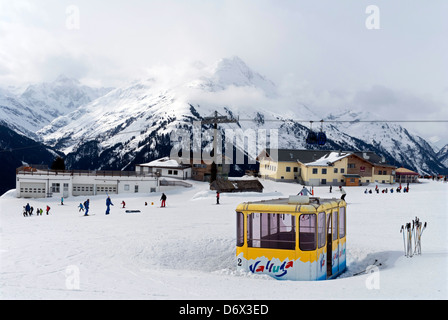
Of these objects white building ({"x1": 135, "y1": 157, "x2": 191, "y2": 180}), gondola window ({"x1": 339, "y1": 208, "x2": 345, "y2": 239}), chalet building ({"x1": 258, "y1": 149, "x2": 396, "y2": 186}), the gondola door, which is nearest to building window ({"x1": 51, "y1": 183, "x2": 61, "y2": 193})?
white building ({"x1": 135, "y1": 157, "x2": 191, "y2": 180})

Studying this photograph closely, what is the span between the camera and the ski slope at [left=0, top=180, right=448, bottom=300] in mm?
12055

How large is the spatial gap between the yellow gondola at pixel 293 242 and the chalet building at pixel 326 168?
2314 inches

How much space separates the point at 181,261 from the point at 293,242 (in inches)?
232

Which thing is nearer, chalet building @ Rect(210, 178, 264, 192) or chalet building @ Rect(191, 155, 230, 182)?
chalet building @ Rect(210, 178, 264, 192)

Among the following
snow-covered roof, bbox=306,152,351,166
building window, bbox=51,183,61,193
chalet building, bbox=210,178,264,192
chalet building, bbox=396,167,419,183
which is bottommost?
building window, bbox=51,183,61,193

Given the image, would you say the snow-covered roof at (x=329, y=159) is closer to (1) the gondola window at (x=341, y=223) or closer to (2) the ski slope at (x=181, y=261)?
(2) the ski slope at (x=181, y=261)

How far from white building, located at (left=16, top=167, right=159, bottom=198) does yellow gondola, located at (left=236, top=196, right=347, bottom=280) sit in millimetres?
53069

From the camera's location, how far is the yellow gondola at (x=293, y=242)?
613 inches

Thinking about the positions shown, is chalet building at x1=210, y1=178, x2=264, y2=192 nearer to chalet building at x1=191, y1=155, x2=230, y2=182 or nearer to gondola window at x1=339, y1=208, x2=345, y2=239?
chalet building at x1=191, y1=155, x2=230, y2=182

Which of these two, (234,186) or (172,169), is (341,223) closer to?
(234,186)

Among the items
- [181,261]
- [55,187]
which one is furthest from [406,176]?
[181,261]

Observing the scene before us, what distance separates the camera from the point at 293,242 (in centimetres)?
1587

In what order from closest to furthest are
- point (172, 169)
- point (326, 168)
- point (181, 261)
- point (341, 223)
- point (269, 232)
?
1. point (269, 232)
2. point (181, 261)
3. point (341, 223)
4. point (326, 168)
5. point (172, 169)

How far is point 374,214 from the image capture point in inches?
1296
